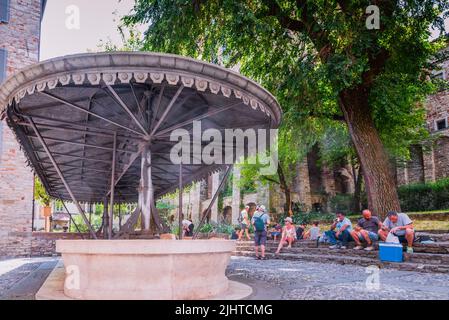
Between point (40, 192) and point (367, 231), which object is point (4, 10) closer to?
point (40, 192)

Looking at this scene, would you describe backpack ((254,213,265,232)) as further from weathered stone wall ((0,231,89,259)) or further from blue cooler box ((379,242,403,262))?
weathered stone wall ((0,231,89,259))

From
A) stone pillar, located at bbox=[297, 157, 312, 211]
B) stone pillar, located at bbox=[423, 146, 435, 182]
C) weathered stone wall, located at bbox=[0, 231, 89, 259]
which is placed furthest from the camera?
stone pillar, located at bbox=[297, 157, 312, 211]

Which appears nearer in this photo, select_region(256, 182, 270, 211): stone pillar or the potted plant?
the potted plant

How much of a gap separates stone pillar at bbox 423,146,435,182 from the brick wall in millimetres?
23913

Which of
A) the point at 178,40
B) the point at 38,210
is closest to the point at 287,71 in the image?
the point at 178,40

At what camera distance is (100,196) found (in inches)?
580

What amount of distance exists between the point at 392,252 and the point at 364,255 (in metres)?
1.33

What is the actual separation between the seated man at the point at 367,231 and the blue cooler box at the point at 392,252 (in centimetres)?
111

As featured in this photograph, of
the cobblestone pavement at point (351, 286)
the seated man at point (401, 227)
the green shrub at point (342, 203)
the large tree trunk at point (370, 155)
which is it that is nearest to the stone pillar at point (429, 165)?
the green shrub at point (342, 203)

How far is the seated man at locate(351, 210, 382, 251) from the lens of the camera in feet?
33.6

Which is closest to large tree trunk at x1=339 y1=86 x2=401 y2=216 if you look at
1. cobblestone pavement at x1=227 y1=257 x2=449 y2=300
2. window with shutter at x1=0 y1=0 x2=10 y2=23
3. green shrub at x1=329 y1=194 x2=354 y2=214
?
cobblestone pavement at x1=227 y1=257 x2=449 y2=300

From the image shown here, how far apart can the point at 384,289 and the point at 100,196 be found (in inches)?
452

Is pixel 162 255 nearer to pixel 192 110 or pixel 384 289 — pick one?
pixel 192 110

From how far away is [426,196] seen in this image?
917 inches
